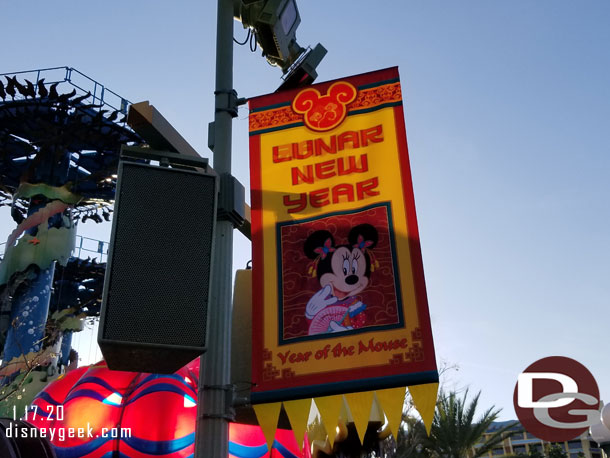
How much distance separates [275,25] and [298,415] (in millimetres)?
3652

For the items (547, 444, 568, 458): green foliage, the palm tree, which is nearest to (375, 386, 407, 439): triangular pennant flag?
the palm tree

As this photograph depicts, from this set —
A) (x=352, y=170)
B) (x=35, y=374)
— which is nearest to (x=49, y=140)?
(x=35, y=374)

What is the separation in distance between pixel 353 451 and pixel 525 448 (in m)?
112

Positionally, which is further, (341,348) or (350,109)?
(350,109)

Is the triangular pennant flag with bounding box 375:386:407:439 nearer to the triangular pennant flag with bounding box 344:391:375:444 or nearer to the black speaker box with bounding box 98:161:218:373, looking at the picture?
the triangular pennant flag with bounding box 344:391:375:444

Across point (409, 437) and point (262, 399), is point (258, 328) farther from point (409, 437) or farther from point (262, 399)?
point (409, 437)

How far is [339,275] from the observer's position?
5.59 metres

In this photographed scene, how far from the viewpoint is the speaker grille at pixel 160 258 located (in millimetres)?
3287

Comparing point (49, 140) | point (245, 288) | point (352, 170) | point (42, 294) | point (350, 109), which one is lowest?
point (245, 288)

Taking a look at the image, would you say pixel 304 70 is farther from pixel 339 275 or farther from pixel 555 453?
pixel 555 453

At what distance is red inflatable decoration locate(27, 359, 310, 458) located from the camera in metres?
8.41

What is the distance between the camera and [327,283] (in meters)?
5.55

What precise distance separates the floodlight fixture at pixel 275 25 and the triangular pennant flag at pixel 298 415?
3.35m

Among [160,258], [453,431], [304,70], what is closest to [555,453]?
[453,431]
